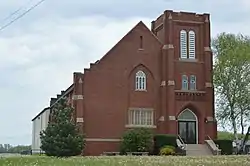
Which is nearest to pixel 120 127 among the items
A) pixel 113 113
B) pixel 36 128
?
pixel 113 113

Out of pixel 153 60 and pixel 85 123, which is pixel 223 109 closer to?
pixel 153 60

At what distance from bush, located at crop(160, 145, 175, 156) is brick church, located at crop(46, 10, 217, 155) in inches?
144

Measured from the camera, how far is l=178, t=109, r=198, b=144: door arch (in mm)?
58384

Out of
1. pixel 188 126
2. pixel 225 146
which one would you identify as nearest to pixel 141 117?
pixel 188 126

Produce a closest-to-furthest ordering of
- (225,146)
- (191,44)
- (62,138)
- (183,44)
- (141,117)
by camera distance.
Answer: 1. (62,138)
2. (225,146)
3. (141,117)
4. (183,44)
5. (191,44)

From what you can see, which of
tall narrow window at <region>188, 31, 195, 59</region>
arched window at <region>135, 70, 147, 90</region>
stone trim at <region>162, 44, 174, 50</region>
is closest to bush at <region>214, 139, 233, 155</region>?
arched window at <region>135, 70, 147, 90</region>

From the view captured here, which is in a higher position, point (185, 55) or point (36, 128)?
point (185, 55)

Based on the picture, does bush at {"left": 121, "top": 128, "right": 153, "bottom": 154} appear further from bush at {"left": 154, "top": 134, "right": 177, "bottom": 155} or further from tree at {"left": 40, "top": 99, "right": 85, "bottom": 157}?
tree at {"left": 40, "top": 99, "right": 85, "bottom": 157}

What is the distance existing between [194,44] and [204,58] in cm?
183

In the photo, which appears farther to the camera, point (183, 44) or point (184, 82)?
point (183, 44)

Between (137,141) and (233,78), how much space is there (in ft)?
43.0

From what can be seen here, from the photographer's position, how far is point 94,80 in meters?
56.0

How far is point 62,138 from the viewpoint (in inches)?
1693

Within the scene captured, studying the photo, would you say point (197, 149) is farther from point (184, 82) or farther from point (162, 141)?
point (184, 82)
